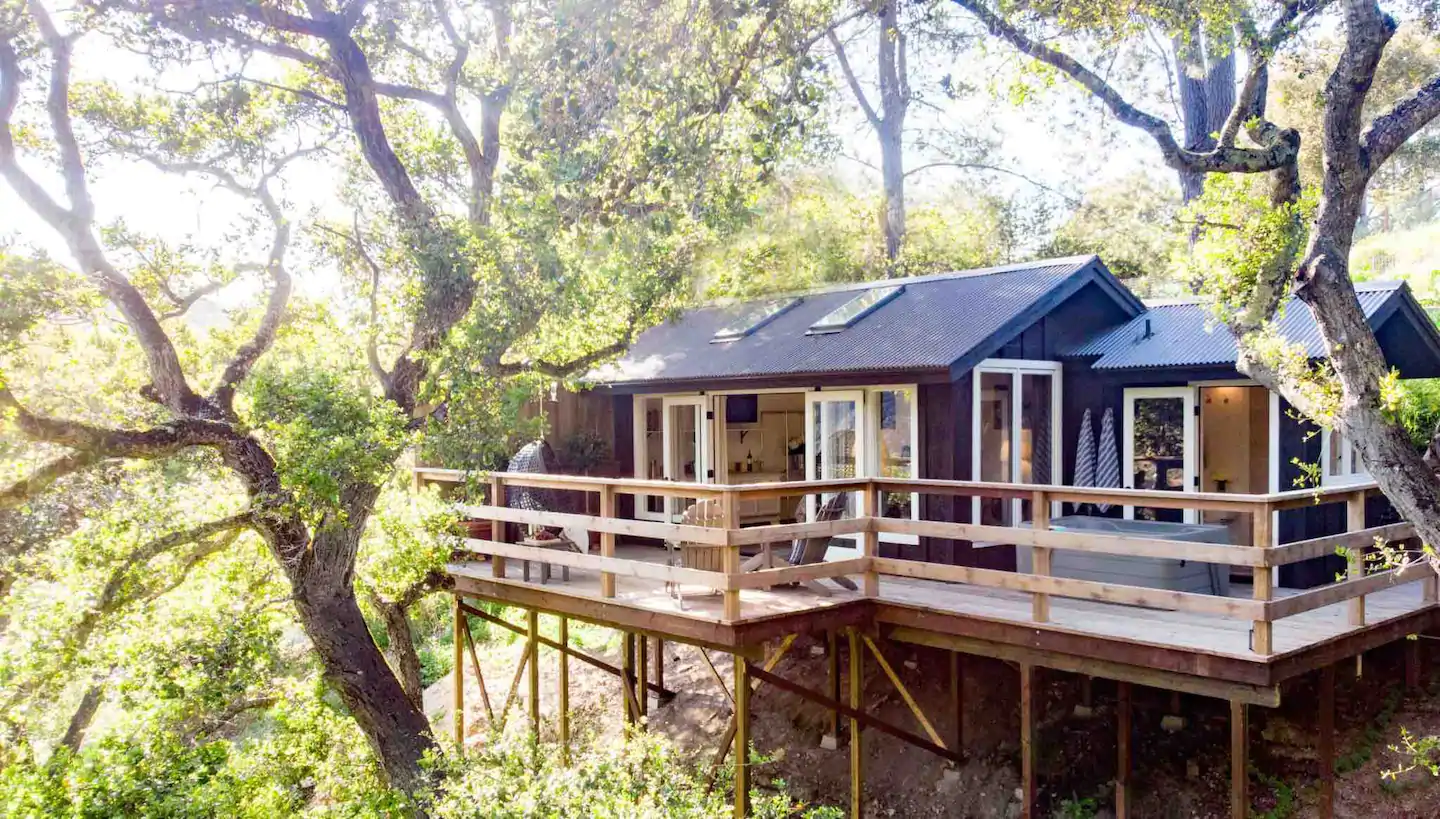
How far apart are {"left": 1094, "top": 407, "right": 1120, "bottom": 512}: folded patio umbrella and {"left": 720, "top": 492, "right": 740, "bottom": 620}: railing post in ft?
15.2

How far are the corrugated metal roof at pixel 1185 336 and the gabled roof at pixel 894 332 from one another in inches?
18.5

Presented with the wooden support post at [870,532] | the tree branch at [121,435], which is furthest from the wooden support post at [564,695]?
the tree branch at [121,435]

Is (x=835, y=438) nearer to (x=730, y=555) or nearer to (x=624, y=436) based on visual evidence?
(x=624, y=436)

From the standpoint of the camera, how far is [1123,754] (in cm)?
748

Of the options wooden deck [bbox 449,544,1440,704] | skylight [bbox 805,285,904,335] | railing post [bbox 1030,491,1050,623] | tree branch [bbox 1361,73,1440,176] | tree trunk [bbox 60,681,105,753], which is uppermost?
tree branch [bbox 1361,73,1440,176]

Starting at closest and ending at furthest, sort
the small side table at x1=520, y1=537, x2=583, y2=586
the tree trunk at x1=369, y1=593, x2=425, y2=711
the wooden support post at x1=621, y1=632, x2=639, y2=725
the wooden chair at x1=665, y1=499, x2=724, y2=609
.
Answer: the wooden chair at x1=665, y1=499, x2=724, y2=609
the small side table at x1=520, y1=537, x2=583, y2=586
the wooden support post at x1=621, y1=632, x2=639, y2=725
the tree trunk at x1=369, y1=593, x2=425, y2=711

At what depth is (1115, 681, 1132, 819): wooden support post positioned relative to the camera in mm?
7336

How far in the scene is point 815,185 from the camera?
22.4 m

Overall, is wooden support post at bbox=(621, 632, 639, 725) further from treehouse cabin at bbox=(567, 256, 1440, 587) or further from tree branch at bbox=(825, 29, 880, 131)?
tree branch at bbox=(825, 29, 880, 131)

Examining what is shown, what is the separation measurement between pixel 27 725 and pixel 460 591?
4.66 meters

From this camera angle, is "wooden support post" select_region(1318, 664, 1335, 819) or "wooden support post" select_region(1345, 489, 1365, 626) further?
"wooden support post" select_region(1318, 664, 1335, 819)

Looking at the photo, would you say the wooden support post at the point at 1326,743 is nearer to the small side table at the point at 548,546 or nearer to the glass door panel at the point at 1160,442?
the glass door panel at the point at 1160,442

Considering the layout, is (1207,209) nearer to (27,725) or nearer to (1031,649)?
(1031,649)

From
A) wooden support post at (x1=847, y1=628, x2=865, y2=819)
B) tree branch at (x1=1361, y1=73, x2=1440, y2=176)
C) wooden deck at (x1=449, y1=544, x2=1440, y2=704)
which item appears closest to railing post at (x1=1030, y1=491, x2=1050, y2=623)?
wooden deck at (x1=449, y1=544, x2=1440, y2=704)
